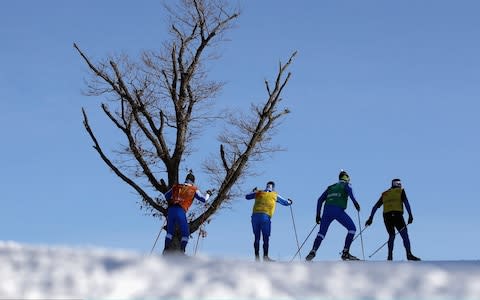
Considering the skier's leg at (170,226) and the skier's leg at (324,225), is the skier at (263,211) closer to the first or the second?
the skier's leg at (324,225)

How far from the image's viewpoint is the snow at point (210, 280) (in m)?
3.82

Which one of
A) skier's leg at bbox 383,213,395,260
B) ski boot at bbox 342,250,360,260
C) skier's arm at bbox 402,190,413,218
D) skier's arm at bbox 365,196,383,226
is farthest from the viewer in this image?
skier's arm at bbox 365,196,383,226

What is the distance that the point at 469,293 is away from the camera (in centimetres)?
375

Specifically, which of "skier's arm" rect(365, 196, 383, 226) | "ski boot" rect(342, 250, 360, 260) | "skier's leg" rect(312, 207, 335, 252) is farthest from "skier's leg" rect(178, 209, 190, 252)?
"skier's arm" rect(365, 196, 383, 226)

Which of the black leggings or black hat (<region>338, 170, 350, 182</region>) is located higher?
black hat (<region>338, 170, 350, 182</region>)

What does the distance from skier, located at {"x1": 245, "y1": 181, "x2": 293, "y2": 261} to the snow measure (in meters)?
11.6

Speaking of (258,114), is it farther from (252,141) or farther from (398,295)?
(398,295)

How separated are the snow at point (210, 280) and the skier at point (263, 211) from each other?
1162 centimetres


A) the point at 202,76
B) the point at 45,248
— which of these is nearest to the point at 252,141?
the point at 202,76

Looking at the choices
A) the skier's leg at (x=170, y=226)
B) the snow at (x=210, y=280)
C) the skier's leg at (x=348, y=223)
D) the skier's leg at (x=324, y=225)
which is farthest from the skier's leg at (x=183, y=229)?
the snow at (x=210, y=280)

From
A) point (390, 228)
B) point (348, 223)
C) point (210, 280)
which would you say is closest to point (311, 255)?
point (348, 223)

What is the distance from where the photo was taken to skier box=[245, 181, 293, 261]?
1616 cm

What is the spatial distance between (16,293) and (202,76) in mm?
19367

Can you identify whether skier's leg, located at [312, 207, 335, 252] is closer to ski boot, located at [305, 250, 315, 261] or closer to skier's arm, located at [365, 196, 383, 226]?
ski boot, located at [305, 250, 315, 261]
